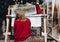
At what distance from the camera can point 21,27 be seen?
14.3 feet

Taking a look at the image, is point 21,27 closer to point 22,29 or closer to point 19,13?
point 22,29

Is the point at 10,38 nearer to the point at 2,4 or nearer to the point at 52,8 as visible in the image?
the point at 2,4

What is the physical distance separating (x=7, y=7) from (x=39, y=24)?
0.78 m

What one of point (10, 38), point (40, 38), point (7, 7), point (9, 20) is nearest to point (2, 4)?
point (7, 7)

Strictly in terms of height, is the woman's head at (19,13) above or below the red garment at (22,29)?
above

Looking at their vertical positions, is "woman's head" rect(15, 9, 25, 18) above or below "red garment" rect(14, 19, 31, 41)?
above

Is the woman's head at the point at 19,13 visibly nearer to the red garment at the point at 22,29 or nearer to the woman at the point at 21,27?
the woman at the point at 21,27

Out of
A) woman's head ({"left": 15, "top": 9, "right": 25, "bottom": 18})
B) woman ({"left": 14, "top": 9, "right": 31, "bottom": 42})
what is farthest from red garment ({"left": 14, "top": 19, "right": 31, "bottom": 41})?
woman's head ({"left": 15, "top": 9, "right": 25, "bottom": 18})

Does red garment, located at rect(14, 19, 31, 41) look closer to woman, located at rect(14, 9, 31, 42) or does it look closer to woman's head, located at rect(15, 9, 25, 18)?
woman, located at rect(14, 9, 31, 42)

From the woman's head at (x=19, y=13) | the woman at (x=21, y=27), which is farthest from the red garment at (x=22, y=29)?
the woman's head at (x=19, y=13)

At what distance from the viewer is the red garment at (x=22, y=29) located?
4.36 metres

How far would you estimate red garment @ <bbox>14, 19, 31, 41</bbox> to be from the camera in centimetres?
436

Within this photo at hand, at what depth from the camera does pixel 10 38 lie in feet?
Answer: 15.8

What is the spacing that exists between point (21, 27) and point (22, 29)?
0.15 ft
